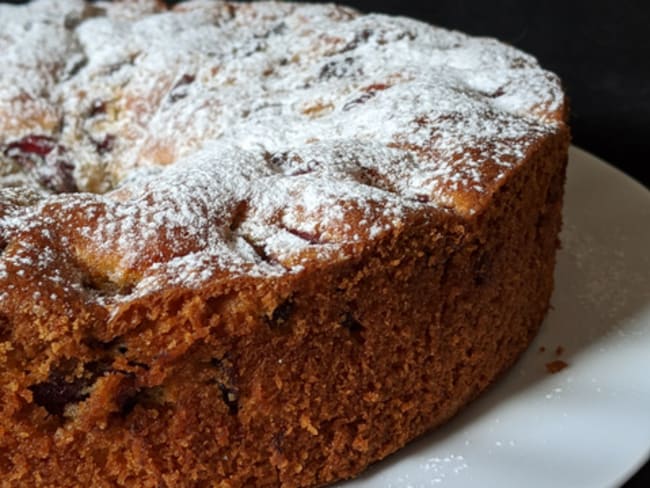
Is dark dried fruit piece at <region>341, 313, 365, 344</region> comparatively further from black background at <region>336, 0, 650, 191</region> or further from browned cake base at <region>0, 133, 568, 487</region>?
black background at <region>336, 0, 650, 191</region>

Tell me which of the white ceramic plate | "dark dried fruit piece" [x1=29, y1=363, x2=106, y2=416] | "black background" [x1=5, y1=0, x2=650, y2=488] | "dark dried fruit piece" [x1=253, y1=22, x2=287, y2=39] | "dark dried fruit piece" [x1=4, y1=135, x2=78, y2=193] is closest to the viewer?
"dark dried fruit piece" [x1=29, y1=363, x2=106, y2=416]

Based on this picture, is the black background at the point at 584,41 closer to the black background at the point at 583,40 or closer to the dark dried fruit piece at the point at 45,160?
the black background at the point at 583,40

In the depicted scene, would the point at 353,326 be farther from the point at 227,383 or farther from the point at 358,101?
the point at 358,101

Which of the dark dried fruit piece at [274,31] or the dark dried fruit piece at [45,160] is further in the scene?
the dark dried fruit piece at [274,31]

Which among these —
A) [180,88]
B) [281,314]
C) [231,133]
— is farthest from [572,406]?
[180,88]

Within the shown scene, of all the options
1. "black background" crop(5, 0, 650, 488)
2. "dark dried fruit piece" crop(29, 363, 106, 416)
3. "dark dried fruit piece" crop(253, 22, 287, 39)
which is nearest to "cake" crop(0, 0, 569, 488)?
"dark dried fruit piece" crop(29, 363, 106, 416)

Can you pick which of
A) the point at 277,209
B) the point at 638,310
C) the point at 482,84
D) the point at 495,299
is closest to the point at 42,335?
the point at 277,209

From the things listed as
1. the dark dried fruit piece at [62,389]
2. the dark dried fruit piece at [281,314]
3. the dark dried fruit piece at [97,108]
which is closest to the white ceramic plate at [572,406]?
the dark dried fruit piece at [281,314]

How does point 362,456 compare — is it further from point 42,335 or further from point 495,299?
point 42,335
